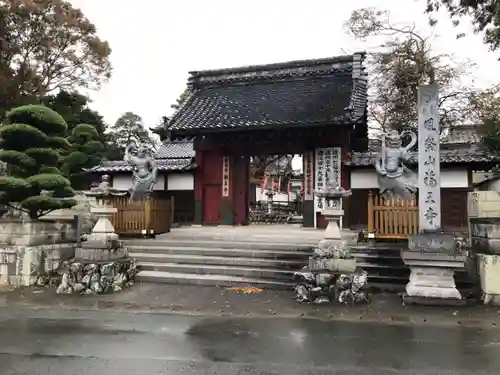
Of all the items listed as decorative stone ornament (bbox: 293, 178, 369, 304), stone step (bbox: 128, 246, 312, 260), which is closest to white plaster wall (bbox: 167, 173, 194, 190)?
stone step (bbox: 128, 246, 312, 260)

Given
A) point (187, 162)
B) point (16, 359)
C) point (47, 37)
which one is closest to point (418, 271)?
point (16, 359)

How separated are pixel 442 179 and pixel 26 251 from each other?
14.2 meters

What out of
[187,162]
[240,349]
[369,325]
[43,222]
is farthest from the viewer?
[187,162]

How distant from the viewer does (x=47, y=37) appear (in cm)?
2308

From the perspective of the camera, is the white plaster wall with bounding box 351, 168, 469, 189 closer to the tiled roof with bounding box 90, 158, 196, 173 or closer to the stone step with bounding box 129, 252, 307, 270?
the tiled roof with bounding box 90, 158, 196, 173

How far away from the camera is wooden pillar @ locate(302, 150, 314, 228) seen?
16.9m

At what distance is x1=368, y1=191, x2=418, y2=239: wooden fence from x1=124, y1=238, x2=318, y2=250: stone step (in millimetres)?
1686

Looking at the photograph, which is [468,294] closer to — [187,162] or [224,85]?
[187,162]

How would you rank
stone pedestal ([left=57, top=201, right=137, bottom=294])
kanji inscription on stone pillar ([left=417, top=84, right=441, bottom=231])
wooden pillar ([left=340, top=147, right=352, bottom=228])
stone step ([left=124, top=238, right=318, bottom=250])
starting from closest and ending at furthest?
1. kanji inscription on stone pillar ([left=417, top=84, right=441, bottom=231])
2. stone pedestal ([left=57, top=201, right=137, bottom=294])
3. stone step ([left=124, top=238, right=318, bottom=250])
4. wooden pillar ([left=340, top=147, right=352, bottom=228])

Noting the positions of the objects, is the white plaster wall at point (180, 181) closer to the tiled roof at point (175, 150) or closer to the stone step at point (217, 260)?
the tiled roof at point (175, 150)

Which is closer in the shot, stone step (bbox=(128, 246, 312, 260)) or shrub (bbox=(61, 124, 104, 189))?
stone step (bbox=(128, 246, 312, 260))

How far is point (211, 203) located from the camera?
18656 mm

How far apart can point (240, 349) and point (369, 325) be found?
2.30 metres

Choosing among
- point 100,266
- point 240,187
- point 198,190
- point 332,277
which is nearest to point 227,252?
point 100,266
